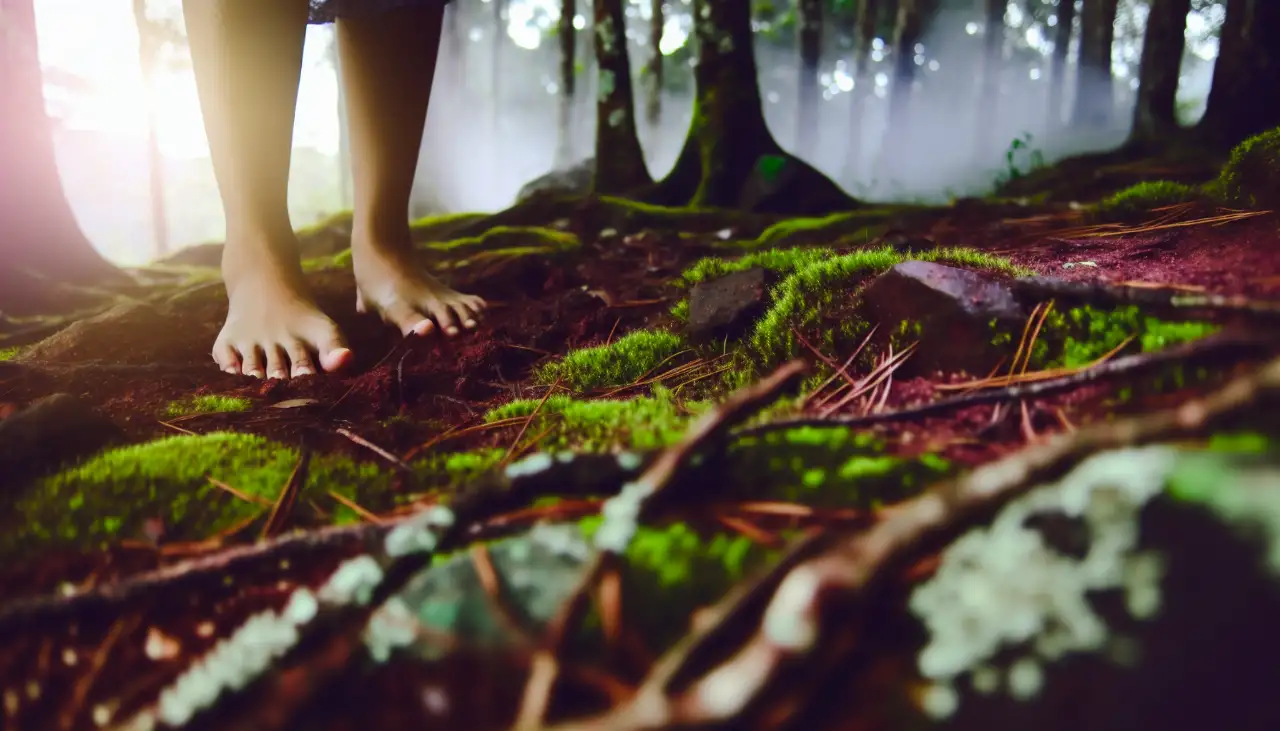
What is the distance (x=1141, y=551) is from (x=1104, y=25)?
14218 mm

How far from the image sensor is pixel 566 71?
11328mm

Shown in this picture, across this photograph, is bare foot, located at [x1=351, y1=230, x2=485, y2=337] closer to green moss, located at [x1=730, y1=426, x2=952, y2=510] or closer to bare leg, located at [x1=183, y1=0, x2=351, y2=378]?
bare leg, located at [x1=183, y1=0, x2=351, y2=378]

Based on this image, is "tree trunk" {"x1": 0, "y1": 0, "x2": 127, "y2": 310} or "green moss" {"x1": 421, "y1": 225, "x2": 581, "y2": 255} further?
"tree trunk" {"x1": 0, "y1": 0, "x2": 127, "y2": 310}

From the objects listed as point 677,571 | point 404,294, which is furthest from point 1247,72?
point 404,294

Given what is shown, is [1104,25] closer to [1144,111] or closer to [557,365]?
[1144,111]

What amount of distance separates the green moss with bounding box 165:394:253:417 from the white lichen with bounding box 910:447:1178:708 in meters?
1.56

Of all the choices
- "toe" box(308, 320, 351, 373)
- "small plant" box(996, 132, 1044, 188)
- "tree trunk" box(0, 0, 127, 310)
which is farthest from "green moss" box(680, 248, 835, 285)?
"small plant" box(996, 132, 1044, 188)

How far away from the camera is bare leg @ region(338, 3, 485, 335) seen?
8.41 ft

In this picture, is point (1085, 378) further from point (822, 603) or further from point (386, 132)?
point (386, 132)

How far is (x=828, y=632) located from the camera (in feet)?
1.45

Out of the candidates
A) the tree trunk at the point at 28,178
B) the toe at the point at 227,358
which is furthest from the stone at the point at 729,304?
the tree trunk at the point at 28,178

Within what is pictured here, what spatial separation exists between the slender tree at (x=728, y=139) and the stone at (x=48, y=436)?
12.2 ft

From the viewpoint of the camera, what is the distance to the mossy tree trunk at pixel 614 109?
538cm

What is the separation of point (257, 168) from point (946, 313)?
2249mm
